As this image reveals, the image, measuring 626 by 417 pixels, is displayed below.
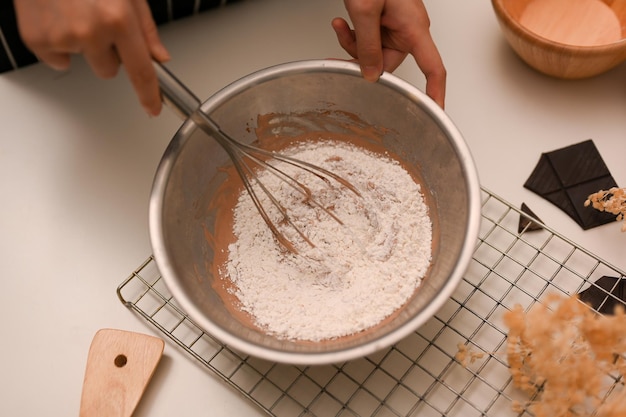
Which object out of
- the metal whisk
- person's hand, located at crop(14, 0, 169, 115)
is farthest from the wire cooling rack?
person's hand, located at crop(14, 0, 169, 115)

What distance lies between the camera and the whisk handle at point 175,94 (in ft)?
2.06

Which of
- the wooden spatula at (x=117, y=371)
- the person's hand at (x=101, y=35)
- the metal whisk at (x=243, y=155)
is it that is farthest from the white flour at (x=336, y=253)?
the person's hand at (x=101, y=35)

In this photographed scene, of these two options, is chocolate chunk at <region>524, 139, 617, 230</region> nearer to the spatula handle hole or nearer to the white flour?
the white flour

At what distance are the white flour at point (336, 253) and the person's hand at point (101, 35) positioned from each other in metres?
0.25

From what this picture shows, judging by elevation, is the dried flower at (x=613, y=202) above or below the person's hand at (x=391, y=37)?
below

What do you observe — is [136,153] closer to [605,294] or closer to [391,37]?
[391,37]

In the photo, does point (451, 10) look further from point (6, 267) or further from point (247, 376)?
point (6, 267)

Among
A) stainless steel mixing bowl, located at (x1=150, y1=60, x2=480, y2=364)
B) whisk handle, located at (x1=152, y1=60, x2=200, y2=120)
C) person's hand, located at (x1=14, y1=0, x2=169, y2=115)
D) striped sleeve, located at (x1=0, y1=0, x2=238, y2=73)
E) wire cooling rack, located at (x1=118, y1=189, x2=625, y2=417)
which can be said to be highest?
person's hand, located at (x1=14, y1=0, x2=169, y2=115)

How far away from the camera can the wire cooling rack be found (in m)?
0.73

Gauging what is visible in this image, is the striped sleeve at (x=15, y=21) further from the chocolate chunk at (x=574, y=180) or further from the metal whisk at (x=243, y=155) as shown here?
the chocolate chunk at (x=574, y=180)

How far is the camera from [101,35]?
56cm

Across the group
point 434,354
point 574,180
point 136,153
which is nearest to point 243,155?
point 136,153

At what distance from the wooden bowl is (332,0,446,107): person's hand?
0.58 feet

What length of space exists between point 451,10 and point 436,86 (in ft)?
1.06
